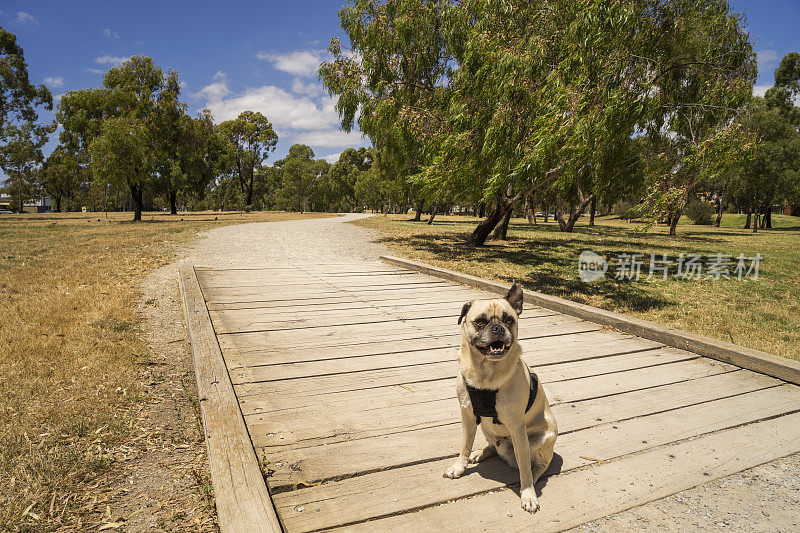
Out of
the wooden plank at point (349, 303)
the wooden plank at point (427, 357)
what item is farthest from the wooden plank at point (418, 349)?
the wooden plank at point (349, 303)

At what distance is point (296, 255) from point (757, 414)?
12.0 meters

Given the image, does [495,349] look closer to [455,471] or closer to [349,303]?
[455,471]

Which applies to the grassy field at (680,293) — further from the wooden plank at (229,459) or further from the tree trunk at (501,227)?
the wooden plank at (229,459)

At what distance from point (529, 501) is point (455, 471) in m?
0.43

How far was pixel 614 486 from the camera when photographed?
93.9 inches

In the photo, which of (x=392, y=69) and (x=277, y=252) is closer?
(x=277, y=252)

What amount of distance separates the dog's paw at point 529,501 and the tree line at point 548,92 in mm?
7331

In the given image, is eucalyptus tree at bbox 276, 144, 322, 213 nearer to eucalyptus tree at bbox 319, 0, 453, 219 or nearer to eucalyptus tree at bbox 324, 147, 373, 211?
eucalyptus tree at bbox 324, 147, 373, 211

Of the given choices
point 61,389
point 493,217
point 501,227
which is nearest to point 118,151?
point 501,227

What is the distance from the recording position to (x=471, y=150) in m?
12.8

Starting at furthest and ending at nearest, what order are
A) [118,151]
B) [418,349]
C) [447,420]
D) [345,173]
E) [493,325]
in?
[345,173] < [118,151] < [418,349] < [447,420] < [493,325]

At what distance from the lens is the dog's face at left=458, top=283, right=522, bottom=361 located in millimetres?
2092

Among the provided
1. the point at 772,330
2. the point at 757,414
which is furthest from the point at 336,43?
the point at 757,414

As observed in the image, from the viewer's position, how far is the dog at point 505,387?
2.16 m
